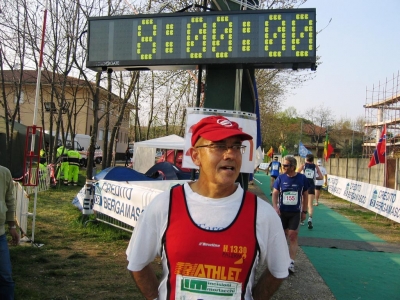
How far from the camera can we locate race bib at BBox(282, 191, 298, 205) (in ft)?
22.9

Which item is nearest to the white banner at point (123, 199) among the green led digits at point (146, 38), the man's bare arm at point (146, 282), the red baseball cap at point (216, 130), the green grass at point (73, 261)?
the green grass at point (73, 261)

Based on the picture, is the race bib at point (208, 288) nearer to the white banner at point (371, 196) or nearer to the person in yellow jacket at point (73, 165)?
the white banner at point (371, 196)

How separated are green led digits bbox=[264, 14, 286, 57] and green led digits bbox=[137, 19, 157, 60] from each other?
1560 mm

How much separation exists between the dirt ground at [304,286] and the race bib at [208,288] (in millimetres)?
3862

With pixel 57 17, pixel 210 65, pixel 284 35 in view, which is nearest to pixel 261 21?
pixel 284 35

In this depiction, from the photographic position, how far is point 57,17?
15797 millimetres

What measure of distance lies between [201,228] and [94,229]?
7.74m

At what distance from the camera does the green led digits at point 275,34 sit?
18.6ft

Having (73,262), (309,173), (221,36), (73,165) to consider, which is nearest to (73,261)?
(73,262)

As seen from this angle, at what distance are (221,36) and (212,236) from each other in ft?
14.3

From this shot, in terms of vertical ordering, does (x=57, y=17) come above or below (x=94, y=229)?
above

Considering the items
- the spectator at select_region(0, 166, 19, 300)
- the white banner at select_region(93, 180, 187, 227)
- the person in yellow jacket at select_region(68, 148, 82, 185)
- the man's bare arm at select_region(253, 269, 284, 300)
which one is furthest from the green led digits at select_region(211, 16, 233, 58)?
the person in yellow jacket at select_region(68, 148, 82, 185)

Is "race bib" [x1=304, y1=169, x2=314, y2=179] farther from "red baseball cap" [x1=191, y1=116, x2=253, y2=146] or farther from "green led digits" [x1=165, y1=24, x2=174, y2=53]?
"red baseball cap" [x1=191, y1=116, x2=253, y2=146]

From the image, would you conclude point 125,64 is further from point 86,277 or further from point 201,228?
point 201,228
